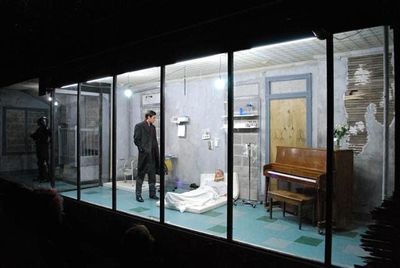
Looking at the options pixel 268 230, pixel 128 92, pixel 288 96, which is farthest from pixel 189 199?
pixel 128 92

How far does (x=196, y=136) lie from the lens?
9.06 m

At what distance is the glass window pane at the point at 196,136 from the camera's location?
699 cm

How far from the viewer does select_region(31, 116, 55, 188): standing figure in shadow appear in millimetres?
10013

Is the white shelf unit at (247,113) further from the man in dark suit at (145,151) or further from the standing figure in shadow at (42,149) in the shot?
the standing figure in shadow at (42,149)

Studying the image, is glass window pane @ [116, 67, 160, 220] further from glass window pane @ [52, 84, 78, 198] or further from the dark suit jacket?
glass window pane @ [52, 84, 78, 198]

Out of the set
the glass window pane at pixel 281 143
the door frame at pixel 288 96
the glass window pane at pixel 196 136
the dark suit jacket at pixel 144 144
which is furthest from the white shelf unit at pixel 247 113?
the dark suit jacket at pixel 144 144

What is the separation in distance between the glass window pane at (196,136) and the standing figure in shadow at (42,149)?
4046mm

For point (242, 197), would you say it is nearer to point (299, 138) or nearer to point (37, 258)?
point (299, 138)

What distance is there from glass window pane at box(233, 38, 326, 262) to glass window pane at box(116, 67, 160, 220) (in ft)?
7.14

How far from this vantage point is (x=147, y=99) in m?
10.3

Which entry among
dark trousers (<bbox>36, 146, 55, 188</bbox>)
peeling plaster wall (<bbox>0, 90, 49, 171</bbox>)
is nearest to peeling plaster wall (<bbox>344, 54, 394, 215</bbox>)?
dark trousers (<bbox>36, 146, 55, 188</bbox>)

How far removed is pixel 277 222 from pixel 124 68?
395 cm

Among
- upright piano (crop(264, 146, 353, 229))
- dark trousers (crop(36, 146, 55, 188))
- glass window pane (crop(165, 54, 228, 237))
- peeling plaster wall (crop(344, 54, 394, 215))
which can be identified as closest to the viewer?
upright piano (crop(264, 146, 353, 229))

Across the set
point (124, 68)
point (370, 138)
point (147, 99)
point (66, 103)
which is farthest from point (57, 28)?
point (370, 138)
